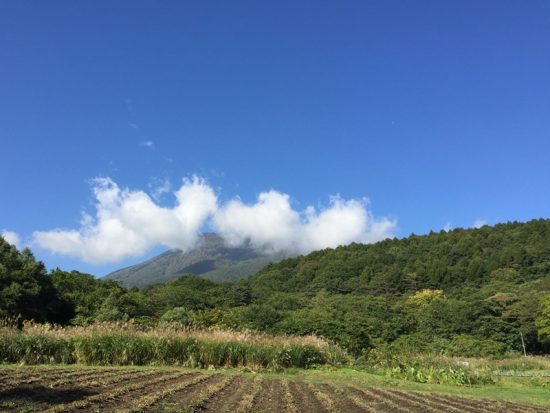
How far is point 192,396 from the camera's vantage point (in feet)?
28.4

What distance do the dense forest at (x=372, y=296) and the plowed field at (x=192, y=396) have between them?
11010 millimetres

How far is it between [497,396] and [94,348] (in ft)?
36.1

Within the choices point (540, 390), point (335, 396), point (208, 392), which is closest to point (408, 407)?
point (335, 396)

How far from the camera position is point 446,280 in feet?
286

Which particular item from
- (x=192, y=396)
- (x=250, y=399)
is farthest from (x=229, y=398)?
(x=192, y=396)

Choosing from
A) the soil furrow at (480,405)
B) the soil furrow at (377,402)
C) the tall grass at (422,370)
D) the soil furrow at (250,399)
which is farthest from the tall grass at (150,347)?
the soil furrow at (480,405)

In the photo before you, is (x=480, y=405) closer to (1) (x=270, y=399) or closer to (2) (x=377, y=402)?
(2) (x=377, y=402)

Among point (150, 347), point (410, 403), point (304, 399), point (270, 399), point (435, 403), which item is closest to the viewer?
point (270, 399)

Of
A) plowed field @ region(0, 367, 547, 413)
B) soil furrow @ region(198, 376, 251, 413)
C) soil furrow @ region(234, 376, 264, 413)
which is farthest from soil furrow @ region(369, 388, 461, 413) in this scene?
soil furrow @ region(198, 376, 251, 413)

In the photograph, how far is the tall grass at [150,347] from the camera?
1392 centimetres

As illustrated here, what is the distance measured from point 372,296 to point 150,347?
213 feet

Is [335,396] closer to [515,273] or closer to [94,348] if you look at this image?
[94,348]

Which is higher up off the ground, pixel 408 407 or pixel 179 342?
pixel 179 342

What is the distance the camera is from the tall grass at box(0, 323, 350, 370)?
45.7 feet
